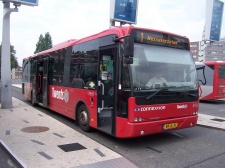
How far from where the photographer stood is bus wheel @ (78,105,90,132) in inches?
299

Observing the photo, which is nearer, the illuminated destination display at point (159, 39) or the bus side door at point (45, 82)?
the illuminated destination display at point (159, 39)

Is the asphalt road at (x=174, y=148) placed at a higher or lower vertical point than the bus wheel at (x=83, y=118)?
lower

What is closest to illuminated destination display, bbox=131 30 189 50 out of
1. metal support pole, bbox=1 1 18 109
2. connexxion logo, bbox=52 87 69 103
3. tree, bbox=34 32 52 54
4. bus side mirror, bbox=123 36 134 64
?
bus side mirror, bbox=123 36 134 64

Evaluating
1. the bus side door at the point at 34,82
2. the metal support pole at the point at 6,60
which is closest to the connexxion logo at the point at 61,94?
the bus side door at the point at 34,82

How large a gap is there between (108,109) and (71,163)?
1868 millimetres

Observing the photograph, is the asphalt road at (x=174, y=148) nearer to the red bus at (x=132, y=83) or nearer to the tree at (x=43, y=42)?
the red bus at (x=132, y=83)

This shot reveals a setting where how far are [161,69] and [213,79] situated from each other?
39.5 ft

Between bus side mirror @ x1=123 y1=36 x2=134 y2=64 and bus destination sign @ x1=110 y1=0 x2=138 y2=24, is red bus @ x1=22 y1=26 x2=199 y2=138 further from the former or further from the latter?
bus destination sign @ x1=110 y1=0 x2=138 y2=24

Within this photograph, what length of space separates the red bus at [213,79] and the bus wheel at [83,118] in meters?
11.2

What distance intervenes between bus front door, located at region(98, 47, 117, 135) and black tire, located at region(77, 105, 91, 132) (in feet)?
2.62

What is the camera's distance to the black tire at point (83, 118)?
24.8 feet

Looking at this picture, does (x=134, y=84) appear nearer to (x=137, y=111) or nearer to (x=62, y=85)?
(x=137, y=111)

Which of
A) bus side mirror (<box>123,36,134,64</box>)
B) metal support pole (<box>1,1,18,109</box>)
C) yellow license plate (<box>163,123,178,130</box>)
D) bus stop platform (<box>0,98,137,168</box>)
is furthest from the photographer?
metal support pole (<box>1,1,18,109</box>)

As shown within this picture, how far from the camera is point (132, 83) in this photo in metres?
5.70
